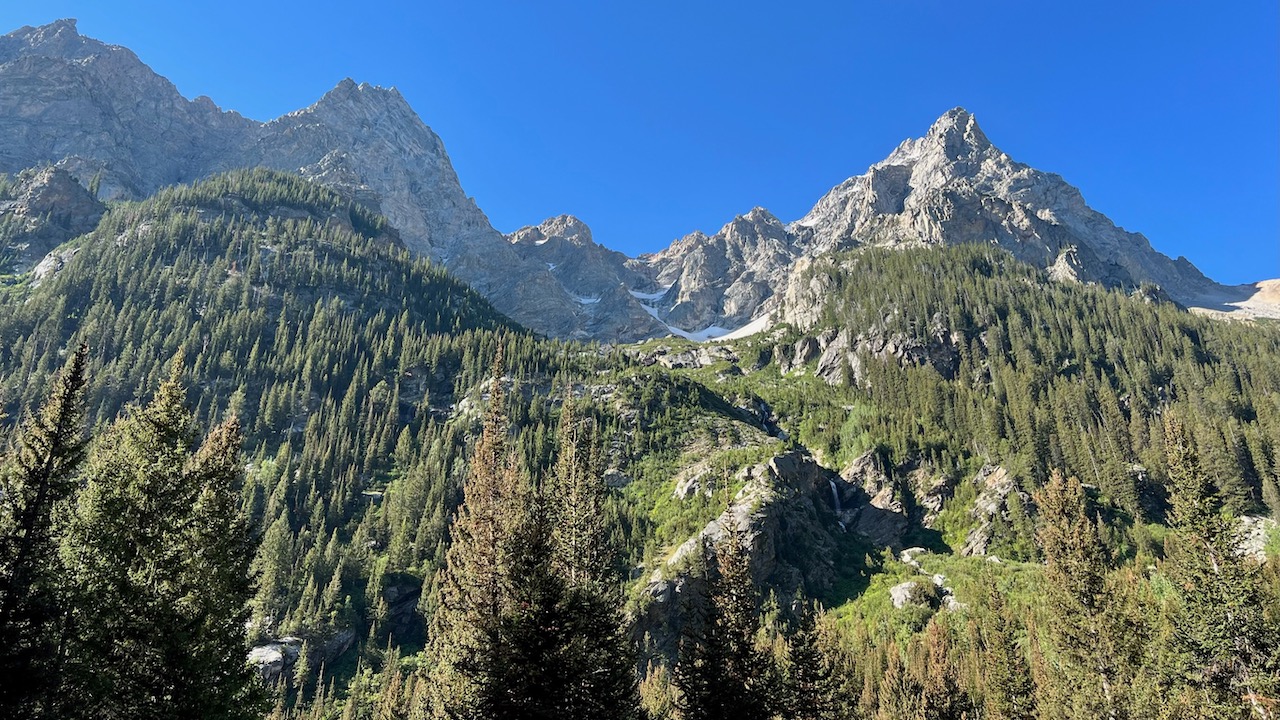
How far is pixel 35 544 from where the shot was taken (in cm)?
1719

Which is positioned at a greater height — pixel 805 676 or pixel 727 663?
pixel 727 663

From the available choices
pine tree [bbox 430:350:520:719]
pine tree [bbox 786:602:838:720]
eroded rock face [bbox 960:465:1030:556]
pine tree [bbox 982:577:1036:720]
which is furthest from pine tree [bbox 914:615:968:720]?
eroded rock face [bbox 960:465:1030:556]

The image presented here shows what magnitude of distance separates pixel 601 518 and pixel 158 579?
17.8 m

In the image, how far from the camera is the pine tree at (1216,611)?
1337 inches

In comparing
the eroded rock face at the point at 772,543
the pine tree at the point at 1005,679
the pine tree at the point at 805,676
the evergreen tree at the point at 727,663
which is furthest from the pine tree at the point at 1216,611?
the eroded rock face at the point at 772,543

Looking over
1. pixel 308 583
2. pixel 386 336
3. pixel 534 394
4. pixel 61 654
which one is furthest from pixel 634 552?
pixel 386 336

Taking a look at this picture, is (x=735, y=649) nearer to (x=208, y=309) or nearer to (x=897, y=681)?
(x=897, y=681)

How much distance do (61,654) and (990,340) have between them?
21852 centimetres

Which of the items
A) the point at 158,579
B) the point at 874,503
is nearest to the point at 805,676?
the point at 158,579

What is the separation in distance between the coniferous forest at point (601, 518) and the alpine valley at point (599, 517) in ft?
0.90

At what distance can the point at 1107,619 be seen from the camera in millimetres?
37750

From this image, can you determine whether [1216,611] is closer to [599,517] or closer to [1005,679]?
[1005,679]

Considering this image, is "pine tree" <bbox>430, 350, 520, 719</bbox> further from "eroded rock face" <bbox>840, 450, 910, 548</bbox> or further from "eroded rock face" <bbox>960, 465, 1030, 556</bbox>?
"eroded rock face" <bbox>840, 450, 910, 548</bbox>

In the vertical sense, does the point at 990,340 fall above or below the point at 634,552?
above
